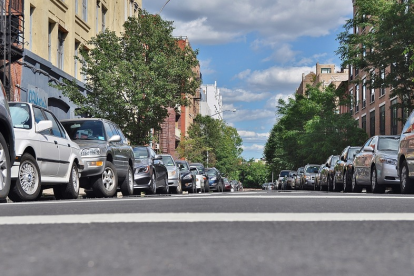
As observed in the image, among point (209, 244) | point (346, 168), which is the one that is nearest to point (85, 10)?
point (346, 168)

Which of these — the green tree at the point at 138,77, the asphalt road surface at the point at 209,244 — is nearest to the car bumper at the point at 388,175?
the asphalt road surface at the point at 209,244

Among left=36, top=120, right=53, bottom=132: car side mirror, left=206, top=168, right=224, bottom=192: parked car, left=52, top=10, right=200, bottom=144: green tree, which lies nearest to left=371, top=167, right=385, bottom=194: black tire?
left=36, top=120, right=53, bottom=132: car side mirror

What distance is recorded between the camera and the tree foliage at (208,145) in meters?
71.9

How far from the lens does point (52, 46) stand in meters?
29.3

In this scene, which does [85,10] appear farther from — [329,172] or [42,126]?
[42,126]

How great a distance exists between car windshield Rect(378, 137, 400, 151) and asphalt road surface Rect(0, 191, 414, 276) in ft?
39.6

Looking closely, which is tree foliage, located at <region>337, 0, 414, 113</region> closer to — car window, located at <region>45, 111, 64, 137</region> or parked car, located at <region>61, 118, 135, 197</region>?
parked car, located at <region>61, 118, 135, 197</region>

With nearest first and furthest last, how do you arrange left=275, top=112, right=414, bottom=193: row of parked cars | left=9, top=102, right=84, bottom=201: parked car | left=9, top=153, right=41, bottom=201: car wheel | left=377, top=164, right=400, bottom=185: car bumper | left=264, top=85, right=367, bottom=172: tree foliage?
1. left=9, top=153, right=41, bottom=201: car wheel
2. left=9, top=102, right=84, bottom=201: parked car
3. left=275, top=112, right=414, bottom=193: row of parked cars
4. left=377, top=164, right=400, bottom=185: car bumper
5. left=264, top=85, right=367, bottom=172: tree foliage

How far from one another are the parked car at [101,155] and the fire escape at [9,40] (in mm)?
6350

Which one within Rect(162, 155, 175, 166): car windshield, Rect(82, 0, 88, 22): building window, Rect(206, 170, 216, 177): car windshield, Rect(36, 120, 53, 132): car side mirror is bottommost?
Rect(206, 170, 216, 177): car windshield

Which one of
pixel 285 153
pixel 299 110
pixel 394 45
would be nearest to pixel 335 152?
pixel 299 110

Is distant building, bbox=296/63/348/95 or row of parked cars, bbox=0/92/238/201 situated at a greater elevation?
distant building, bbox=296/63/348/95

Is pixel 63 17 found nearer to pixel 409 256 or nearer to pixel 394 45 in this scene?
pixel 394 45

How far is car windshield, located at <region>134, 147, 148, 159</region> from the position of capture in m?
20.7
